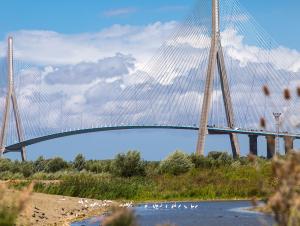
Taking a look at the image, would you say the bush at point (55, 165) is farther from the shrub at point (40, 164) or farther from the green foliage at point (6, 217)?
the green foliage at point (6, 217)

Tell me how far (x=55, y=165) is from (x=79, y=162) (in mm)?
1855

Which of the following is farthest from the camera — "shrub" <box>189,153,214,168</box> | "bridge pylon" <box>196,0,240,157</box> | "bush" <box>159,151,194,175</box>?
"bridge pylon" <box>196,0,240,157</box>

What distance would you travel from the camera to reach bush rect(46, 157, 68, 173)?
55094 mm

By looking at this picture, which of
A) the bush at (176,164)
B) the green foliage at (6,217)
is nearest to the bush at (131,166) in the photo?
the bush at (176,164)

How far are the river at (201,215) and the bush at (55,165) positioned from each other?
85.0ft

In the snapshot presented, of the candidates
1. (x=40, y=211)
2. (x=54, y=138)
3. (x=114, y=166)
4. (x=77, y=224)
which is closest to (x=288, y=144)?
(x=77, y=224)

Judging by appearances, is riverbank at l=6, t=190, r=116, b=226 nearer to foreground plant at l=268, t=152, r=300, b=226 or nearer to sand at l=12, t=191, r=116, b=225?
sand at l=12, t=191, r=116, b=225

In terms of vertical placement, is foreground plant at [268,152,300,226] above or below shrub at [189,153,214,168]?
below

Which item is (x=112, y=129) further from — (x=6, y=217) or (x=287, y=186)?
(x=287, y=186)

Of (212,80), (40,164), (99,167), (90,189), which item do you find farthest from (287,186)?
(40,164)

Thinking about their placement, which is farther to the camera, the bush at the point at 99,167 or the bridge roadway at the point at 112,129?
the bridge roadway at the point at 112,129

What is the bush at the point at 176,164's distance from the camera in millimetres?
42781

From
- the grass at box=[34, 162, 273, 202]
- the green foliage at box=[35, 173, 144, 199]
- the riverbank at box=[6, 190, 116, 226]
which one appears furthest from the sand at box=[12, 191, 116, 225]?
the grass at box=[34, 162, 273, 202]

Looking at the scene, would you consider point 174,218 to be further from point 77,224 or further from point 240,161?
point 240,161
